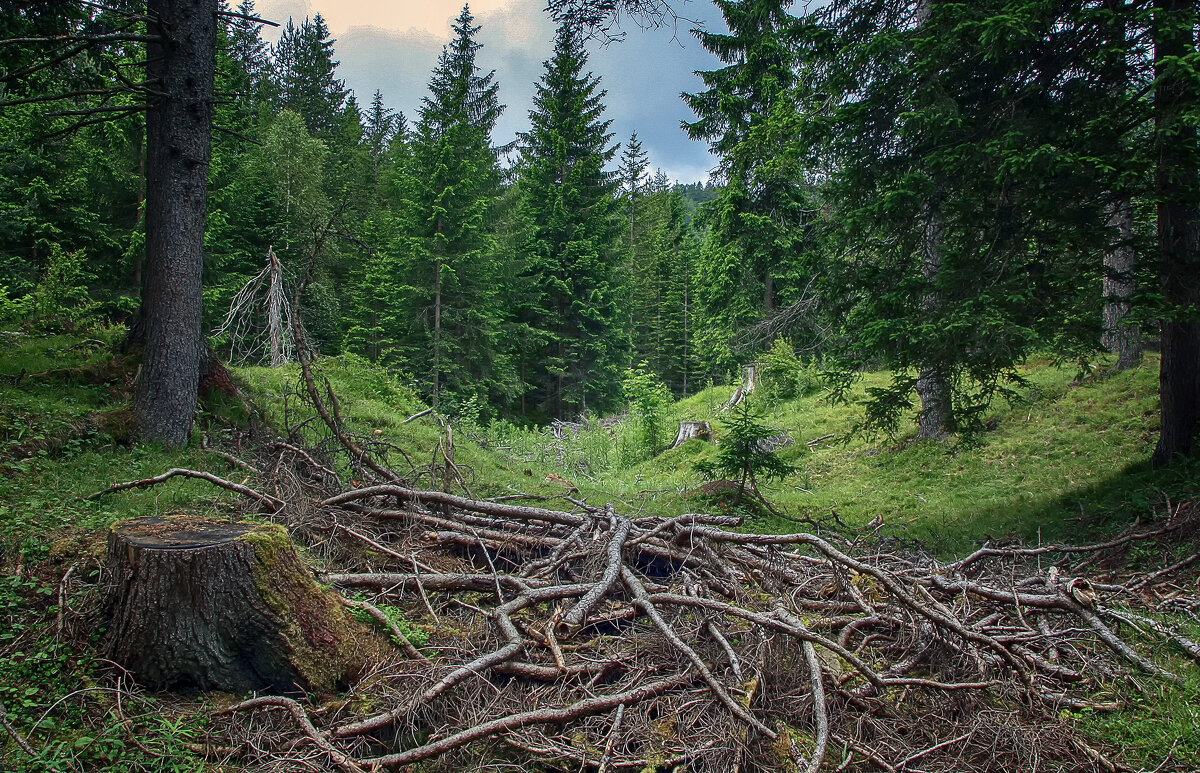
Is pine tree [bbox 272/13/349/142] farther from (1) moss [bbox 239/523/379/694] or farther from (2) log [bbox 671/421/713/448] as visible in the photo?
(1) moss [bbox 239/523/379/694]

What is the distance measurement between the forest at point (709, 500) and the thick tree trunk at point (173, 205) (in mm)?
37

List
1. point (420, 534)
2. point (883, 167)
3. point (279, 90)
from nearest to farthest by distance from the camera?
point (420, 534)
point (883, 167)
point (279, 90)

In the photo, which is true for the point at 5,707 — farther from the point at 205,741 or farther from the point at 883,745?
the point at 883,745

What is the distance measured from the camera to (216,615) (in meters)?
2.88

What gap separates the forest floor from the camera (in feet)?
8.87

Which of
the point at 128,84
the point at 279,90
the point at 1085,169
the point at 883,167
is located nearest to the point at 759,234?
the point at 883,167

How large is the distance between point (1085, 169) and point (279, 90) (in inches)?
1623

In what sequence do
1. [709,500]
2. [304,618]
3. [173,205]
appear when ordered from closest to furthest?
1. [304,618]
2. [173,205]
3. [709,500]

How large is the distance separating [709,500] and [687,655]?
511 centimetres

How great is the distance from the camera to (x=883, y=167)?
25.5 feet

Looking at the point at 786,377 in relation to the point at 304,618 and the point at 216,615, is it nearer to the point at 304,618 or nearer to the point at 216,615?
the point at 304,618

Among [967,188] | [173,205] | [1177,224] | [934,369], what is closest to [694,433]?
[934,369]

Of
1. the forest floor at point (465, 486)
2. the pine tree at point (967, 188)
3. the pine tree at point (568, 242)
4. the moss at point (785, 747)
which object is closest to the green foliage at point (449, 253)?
the pine tree at point (568, 242)

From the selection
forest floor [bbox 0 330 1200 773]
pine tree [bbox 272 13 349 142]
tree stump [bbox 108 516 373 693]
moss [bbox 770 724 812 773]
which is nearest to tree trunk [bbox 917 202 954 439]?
forest floor [bbox 0 330 1200 773]
